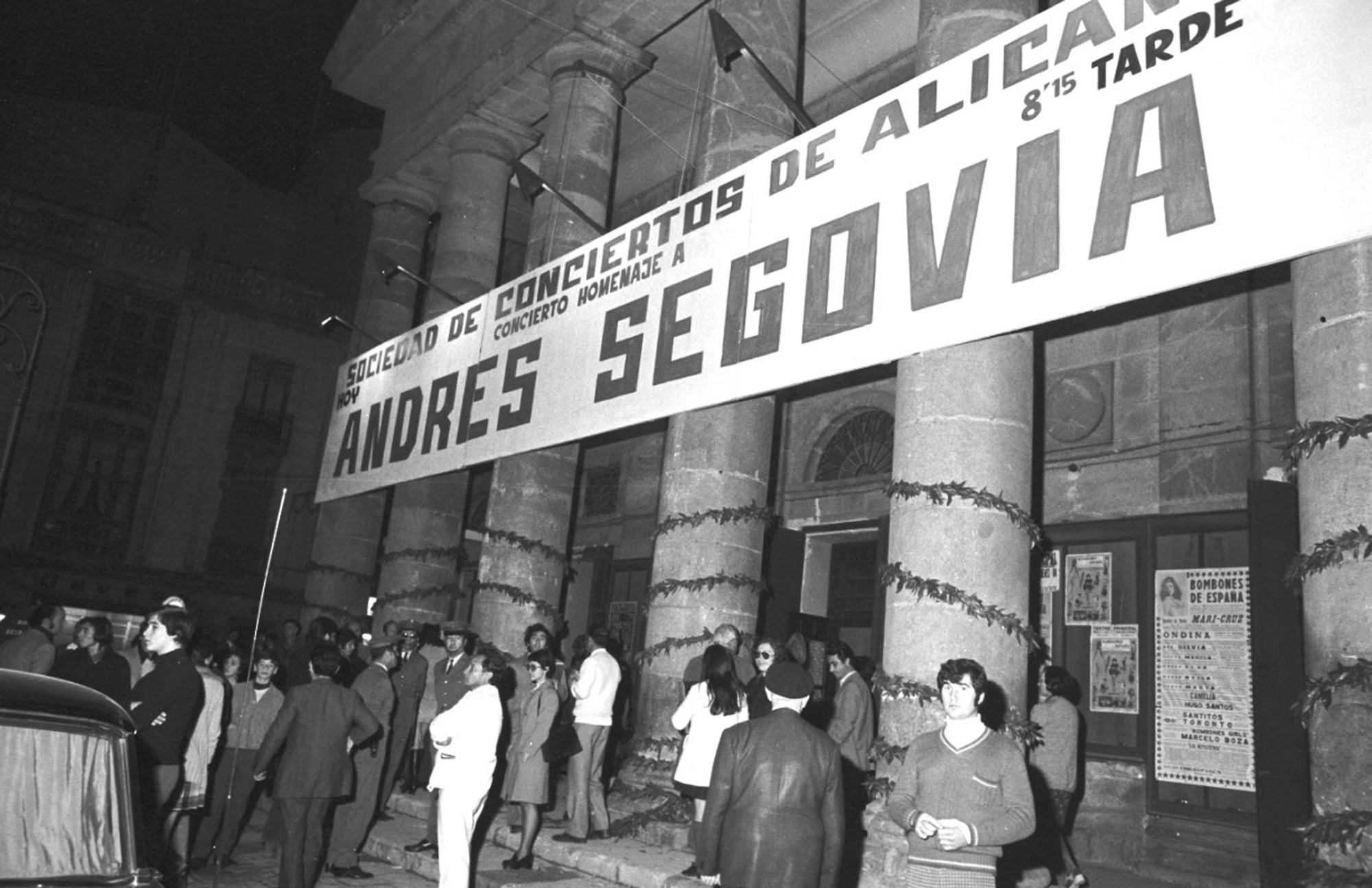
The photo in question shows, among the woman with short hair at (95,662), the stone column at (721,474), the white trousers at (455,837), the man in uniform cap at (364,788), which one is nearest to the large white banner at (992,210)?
the stone column at (721,474)

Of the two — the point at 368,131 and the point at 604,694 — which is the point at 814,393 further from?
the point at 368,131

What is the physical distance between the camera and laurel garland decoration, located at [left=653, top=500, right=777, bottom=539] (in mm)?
8789

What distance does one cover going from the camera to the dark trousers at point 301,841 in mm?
6297

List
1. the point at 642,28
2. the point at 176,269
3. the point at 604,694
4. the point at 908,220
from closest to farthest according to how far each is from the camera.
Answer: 1. the point at 908,220
2. the point at 604,694
3. the point at 642,28
4. the point at 176,269

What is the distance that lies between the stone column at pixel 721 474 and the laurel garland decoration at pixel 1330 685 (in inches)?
177

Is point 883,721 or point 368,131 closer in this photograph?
point 883,721

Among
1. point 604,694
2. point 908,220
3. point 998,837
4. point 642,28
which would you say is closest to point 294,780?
point 604,694

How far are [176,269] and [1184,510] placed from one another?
1009 inches

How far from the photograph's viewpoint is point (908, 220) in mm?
6234

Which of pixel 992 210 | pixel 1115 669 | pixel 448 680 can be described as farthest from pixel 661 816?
pixel 992 210

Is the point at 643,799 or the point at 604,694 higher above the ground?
the point at 604,694

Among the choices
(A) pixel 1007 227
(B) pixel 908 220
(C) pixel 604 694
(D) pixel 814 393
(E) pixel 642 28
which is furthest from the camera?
(D) pixel 814 393

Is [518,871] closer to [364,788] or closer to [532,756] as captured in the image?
[532,756]

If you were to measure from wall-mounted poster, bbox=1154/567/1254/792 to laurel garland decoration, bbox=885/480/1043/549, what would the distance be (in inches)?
119
